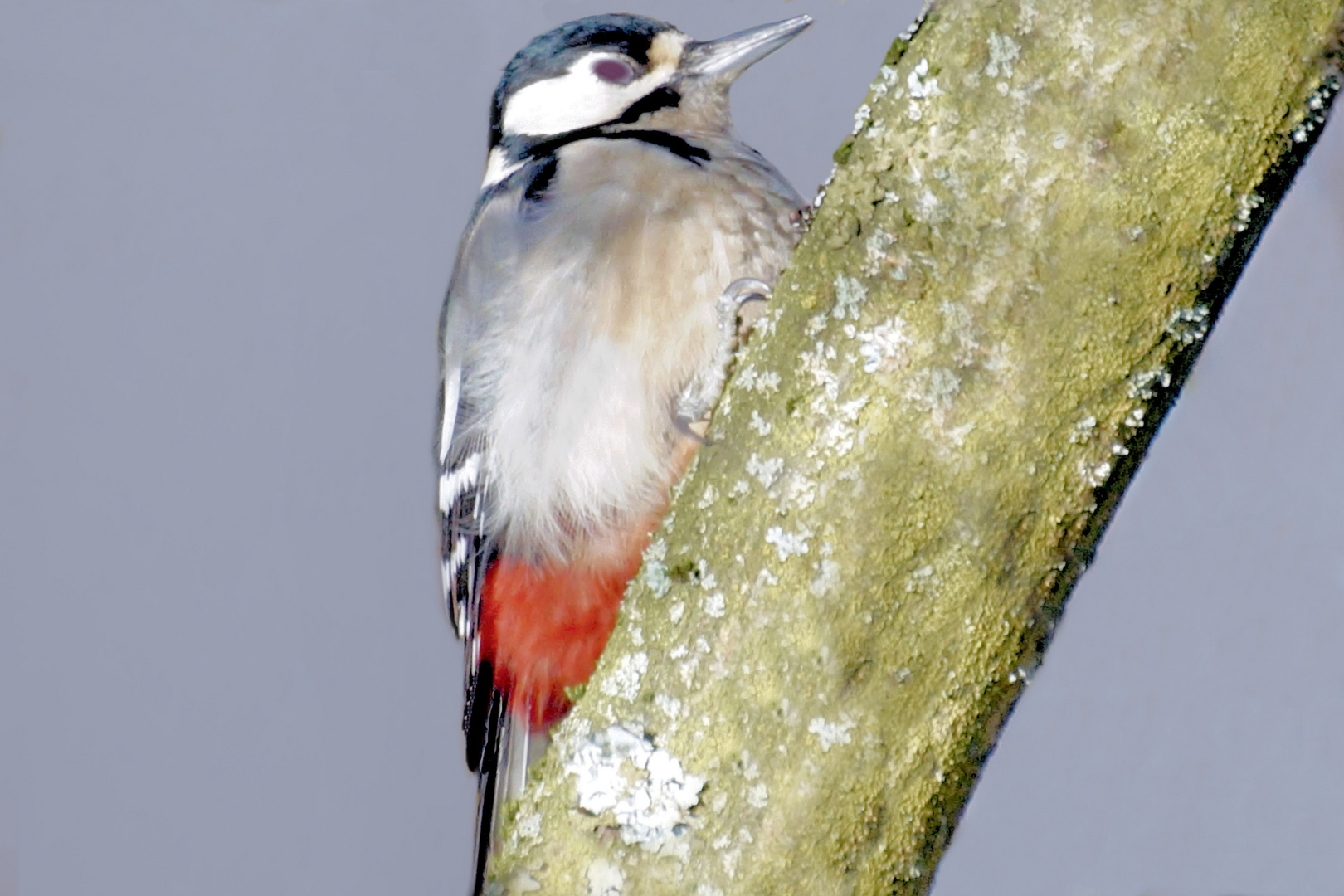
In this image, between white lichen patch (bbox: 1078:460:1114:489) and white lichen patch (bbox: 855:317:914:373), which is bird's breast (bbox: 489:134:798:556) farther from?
white lichen patch (bbox: 1078:460:1114:489)

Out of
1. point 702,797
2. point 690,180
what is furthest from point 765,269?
point 702,797

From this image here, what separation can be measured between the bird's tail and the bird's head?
120cm

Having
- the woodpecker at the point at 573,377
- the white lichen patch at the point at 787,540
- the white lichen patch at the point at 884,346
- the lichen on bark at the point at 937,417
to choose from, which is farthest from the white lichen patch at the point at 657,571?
the woodpecker at the point at 573,377

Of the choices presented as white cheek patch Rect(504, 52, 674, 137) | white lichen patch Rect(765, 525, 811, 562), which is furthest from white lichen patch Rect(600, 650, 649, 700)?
white cheek patch Rect(504, 52, 674, 137)

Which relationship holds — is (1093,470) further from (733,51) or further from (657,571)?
(733,51)

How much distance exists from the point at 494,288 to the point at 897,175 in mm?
1271

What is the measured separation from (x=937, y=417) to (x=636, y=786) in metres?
0.48

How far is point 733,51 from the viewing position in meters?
2.86

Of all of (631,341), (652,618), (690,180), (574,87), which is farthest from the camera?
(574,87)

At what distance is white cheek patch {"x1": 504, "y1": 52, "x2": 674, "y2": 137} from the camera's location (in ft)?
9.48

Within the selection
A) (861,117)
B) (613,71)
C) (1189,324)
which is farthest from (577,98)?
(1189,324)

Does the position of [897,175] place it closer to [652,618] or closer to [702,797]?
[652,618]

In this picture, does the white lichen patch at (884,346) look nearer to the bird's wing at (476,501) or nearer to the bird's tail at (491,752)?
the bird's wing at (476,501)

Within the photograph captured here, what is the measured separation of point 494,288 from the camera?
7.86 feet
